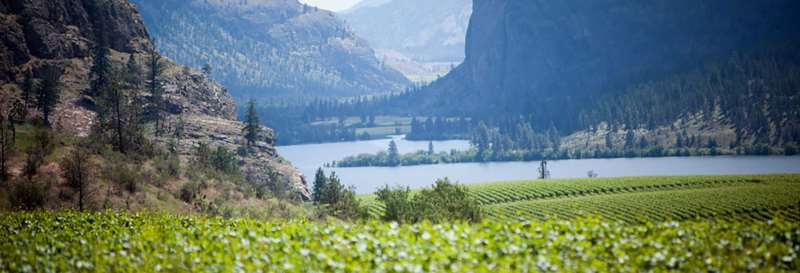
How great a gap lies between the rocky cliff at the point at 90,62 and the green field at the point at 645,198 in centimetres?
3767

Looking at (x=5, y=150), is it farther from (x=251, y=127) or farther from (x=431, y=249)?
(x=431, y=249)

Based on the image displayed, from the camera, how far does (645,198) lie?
362 feet

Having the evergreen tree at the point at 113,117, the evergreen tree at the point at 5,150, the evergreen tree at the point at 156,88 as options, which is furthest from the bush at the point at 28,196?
the evergreen tree at the point at 156,88

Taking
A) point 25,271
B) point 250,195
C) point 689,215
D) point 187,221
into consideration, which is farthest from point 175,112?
point 25,271

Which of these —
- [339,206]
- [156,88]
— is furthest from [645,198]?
[156,88]

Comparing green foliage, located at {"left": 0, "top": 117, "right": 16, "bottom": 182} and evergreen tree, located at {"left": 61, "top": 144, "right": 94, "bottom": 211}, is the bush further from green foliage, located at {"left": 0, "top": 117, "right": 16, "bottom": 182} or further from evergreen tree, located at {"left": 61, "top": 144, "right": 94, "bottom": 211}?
green foliage, located at {"left": 0, "top": 117, "right": 16, "bottom": 182}

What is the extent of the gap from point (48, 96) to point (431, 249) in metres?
108

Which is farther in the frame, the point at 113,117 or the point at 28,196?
the point at 113,117

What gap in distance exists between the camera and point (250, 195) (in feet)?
331

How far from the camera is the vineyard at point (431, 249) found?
21.5 meters

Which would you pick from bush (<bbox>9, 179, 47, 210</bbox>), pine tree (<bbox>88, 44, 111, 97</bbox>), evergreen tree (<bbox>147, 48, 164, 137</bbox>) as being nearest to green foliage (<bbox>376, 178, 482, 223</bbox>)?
bush (<bbox>9, 179, 47, 210</bbox>)

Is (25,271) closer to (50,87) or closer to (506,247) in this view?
(506,247)

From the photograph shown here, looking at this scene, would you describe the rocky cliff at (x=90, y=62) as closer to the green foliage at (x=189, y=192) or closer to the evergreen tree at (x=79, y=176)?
the green foliage at (x=189, y=192)

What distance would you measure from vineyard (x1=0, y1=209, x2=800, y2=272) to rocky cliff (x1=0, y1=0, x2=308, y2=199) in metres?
97.2
